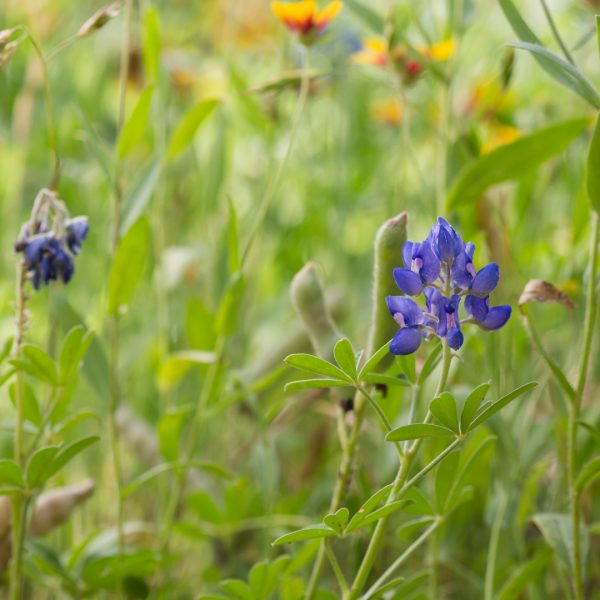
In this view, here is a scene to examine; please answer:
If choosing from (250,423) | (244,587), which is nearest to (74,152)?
(250,423)

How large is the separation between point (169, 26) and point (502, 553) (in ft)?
4.33

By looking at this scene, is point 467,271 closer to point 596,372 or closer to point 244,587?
point 244,587

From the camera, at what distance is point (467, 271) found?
48 centimetres

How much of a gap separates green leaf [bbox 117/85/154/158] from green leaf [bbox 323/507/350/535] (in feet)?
1.21

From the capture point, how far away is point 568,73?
545 mm

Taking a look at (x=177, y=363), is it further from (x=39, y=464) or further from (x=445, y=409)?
(x=445, y=409)

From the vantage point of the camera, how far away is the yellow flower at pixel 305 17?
29.2 inches

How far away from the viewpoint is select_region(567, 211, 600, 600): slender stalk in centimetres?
57

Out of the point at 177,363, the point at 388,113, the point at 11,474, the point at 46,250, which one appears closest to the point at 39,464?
the point at 11,474

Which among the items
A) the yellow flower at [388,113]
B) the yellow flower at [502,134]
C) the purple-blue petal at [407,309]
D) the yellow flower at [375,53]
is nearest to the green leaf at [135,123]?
the yellow flower at [375,53]

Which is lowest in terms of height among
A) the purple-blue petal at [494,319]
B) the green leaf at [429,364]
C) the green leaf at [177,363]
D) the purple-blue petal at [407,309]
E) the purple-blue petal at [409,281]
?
the green leaf at [429,364]

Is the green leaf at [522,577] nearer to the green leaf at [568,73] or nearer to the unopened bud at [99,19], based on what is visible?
the green leaf at [568,73]

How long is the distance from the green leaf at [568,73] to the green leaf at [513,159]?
5.2 inches

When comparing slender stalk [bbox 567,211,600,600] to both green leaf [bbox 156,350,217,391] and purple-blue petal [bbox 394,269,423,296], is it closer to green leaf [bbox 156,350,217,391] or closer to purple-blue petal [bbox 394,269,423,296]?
purple-blue petal [bbox 394,269,423,296]
